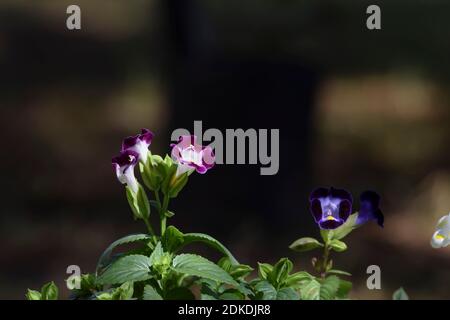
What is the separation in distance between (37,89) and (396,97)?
3679mm

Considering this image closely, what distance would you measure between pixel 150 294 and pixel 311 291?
0.33 m

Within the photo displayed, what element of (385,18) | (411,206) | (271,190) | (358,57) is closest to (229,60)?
(271,190)

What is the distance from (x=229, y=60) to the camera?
8375 mm

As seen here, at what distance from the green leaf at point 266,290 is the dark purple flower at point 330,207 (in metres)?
0.22

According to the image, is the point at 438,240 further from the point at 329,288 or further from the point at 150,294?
the point at 150,294

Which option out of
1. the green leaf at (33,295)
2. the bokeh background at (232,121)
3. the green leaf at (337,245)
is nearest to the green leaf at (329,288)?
the green leaf at (337,245)

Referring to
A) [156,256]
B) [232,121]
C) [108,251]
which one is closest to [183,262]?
[156,256]

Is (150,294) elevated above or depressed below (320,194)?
below

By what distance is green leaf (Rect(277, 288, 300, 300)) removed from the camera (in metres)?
1.93

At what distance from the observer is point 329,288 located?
2.00 m

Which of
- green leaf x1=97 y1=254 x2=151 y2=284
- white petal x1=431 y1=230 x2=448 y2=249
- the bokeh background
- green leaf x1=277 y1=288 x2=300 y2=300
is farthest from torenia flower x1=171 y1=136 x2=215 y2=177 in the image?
the bokeh background

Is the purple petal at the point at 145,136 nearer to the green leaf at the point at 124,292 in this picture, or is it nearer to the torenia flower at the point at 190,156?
the torenia flower at the point at 190,156
